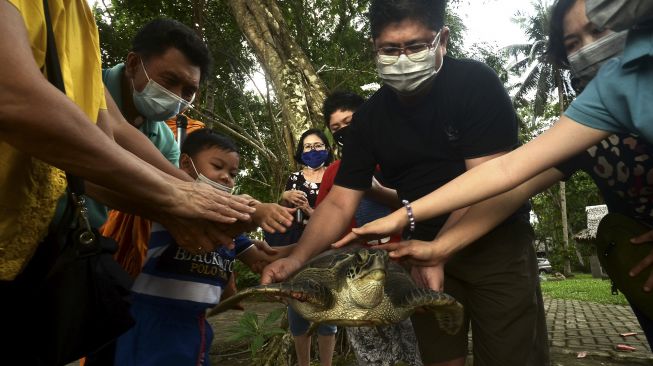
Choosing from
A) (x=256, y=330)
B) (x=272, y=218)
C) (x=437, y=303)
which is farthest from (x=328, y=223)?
(x=256, y=330)

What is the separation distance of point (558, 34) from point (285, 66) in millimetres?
3174

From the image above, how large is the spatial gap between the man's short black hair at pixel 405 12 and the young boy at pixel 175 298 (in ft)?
2.84

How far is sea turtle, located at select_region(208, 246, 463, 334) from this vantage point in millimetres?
1287

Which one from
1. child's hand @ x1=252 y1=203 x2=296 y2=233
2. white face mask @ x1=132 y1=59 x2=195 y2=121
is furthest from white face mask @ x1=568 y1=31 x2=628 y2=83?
white face mask @ x1=132 y1=59 x2=195 y2=121

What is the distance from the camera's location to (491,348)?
167 centimetres

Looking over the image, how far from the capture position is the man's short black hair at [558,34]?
71.9 inches

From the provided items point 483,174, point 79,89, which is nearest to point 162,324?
point 79,89

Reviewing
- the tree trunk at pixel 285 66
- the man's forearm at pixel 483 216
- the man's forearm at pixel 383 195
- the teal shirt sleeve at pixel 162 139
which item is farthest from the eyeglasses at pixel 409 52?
the tree trunk at pixel 285 66

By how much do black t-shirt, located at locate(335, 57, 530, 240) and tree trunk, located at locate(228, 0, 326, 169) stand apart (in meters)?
2.52

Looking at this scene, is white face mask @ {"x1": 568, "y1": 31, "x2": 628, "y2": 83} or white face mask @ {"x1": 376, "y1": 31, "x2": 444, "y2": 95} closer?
white face mask @ {"x1": 568, "y1": 31, "x2": 628, "y2": 83}

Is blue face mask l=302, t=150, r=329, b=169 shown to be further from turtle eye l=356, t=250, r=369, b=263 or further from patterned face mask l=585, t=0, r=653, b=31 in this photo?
patterned face mask l=585, t=0, r=653, b=31

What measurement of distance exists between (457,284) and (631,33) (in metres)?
1.07

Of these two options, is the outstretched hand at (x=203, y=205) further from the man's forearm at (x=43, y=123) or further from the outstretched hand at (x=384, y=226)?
the outstretched hand at (x=384, y=226)

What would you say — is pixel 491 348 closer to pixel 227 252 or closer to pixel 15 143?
pixel 227 252
